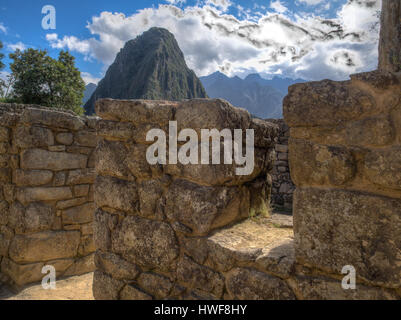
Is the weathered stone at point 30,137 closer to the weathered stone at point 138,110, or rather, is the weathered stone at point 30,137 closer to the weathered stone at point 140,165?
the weathered stone at point 138,110

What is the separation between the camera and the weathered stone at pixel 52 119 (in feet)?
11.3

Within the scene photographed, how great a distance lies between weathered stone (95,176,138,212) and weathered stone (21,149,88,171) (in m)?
1.88

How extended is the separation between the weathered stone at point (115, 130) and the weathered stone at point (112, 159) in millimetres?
55

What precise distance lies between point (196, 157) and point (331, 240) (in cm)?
89

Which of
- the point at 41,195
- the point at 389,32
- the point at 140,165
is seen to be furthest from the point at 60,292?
the point at 389,32

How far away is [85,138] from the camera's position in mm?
3928

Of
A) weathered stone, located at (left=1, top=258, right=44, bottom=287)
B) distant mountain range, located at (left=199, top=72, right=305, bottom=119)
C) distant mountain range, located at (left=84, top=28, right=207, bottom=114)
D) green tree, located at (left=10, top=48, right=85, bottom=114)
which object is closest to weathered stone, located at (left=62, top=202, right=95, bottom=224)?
weathered stone, located at (left=1, top=258, right=44, bottom=287)

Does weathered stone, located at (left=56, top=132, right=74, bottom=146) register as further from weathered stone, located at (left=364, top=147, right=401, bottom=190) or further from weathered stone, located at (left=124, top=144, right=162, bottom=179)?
weathered stone, located at (left=364, top=147, right=401, bottom=190)

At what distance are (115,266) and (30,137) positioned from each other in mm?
2419

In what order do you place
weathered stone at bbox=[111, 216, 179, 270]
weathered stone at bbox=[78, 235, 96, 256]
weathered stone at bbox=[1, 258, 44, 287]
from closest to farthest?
weathered stone at bbox=[111, 216, 179, 270] < weathered stone at bbox=[1, 258, 44, 287] < weathered stone at bbox=[78, 235, 96, 256]

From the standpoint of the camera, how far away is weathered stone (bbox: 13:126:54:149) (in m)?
3.46

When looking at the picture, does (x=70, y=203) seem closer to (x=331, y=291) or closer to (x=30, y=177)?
(x=30, y=177)
